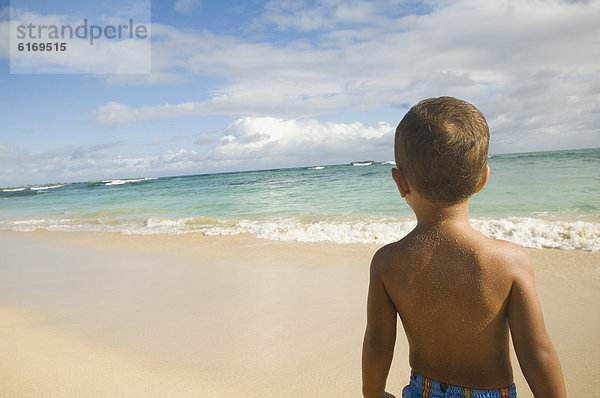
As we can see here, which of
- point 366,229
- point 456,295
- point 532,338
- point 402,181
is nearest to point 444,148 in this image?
point 402,181

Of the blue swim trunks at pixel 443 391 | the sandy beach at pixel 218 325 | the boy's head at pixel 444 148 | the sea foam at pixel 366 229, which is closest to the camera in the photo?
the boy's head at pixel 444 148

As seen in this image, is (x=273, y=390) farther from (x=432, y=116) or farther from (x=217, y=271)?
(x=217, y=271)

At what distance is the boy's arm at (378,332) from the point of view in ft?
4.01

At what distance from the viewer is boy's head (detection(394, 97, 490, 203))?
41.6 inches

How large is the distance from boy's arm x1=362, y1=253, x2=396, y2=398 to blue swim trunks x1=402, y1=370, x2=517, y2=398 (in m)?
0.13

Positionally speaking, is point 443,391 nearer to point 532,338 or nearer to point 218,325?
point 532,338

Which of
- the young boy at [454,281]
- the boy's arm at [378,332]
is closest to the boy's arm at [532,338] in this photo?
the young boy at [454,281]

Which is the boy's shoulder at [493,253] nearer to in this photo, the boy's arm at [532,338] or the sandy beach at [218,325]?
the boy's arm at [532,338]

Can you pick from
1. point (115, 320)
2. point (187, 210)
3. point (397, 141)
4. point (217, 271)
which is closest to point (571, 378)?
point (397, 141)

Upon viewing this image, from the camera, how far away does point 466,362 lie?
1.17 meters

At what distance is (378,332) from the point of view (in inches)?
48.6

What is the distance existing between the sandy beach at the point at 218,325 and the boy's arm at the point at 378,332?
1360mm

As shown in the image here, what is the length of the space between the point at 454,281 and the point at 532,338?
0.28 m

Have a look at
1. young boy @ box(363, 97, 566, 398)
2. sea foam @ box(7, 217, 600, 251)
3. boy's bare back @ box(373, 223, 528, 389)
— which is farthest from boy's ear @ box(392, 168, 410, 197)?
sea foam @ box(7, 217, 600, 251)
